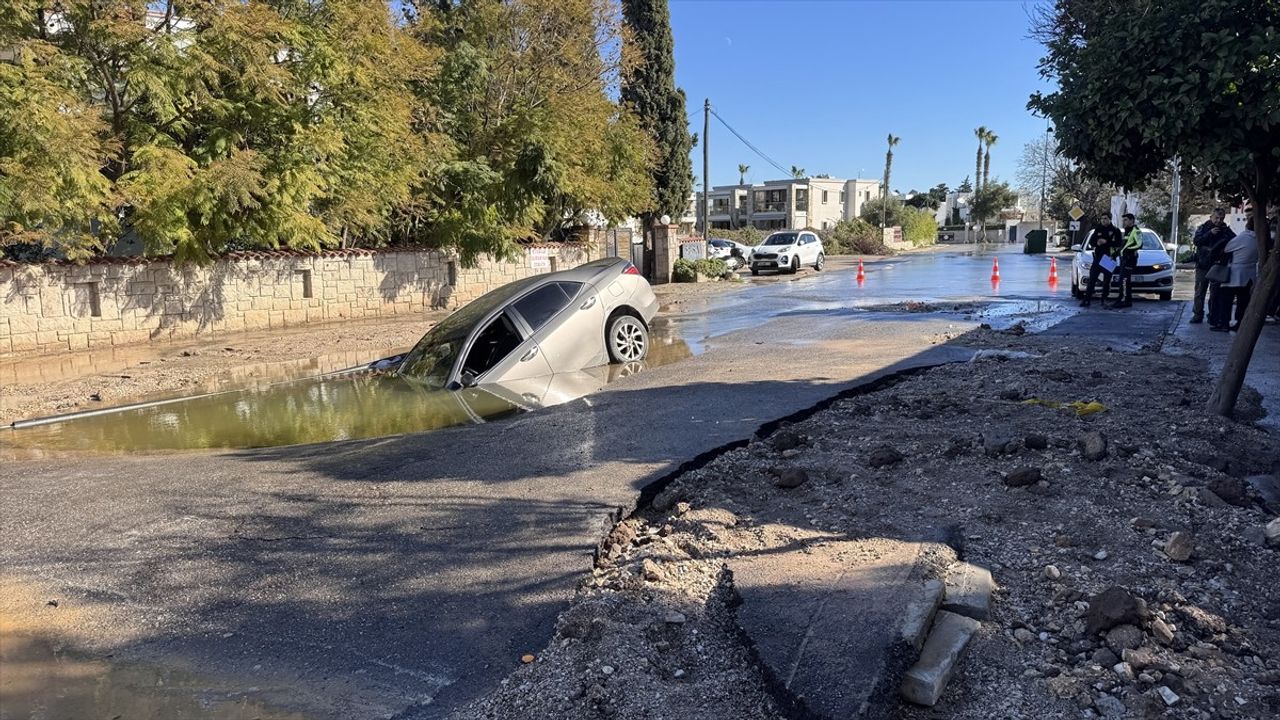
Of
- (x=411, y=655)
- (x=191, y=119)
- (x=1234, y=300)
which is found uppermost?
(x=191, y=119)

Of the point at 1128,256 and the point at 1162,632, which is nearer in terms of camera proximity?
the point at 1162,632

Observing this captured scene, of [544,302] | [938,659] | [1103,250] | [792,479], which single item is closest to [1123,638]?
[938,659]

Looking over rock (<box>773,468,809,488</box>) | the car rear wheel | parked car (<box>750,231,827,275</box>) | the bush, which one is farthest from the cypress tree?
rock (<box>773,468,809,488</box>)

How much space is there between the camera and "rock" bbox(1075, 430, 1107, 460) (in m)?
5.58

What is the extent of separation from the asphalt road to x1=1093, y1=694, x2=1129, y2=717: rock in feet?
6.99

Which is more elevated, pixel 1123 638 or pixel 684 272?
pixel 684 272

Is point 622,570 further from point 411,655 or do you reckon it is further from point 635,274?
point 635,274

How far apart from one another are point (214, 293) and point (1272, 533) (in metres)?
17.1

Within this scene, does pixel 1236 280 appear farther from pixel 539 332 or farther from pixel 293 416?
pixel 293 416

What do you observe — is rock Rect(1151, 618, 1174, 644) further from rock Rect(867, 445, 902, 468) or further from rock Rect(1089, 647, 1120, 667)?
rock Rect(867, 445, 902, 468)

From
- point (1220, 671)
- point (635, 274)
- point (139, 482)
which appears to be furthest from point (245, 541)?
point (635, 274)

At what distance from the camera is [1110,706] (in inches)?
123

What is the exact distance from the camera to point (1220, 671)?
130 inches

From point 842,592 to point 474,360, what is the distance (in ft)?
21.5
